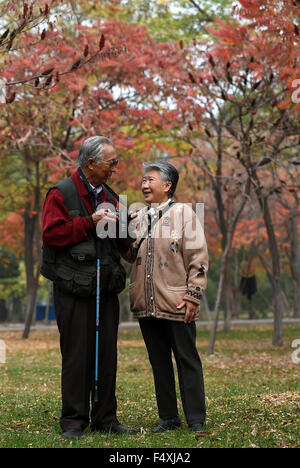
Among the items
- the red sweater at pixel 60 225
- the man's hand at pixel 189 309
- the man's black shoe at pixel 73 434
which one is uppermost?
the red sweater at pixel 60 225

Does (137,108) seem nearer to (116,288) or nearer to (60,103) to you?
(60,103)

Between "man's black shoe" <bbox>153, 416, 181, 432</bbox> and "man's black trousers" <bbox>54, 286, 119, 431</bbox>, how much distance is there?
0.35 metres

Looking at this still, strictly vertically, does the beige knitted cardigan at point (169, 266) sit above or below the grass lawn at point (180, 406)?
above

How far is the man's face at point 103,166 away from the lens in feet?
16.2

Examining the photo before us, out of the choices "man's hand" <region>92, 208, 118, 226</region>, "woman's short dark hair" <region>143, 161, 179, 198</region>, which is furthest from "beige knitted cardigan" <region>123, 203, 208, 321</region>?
"man's hand" <region>92, 208, 118, 226</region>

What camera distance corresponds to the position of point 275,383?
849 cm

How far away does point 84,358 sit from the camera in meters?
4.86

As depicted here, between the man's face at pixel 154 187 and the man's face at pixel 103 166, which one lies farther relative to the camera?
the man's face at pixel 154 187

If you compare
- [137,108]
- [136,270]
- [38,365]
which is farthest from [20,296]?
[136,270]

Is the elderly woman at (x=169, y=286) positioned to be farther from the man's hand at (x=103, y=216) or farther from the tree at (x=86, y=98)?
the tree at (x=86, y=98)

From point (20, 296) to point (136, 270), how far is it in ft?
119

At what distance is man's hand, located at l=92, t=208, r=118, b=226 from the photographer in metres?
4.79

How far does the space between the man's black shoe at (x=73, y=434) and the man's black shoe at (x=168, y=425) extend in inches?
23.7

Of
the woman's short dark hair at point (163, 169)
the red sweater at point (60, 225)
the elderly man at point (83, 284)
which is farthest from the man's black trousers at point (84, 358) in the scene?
the woman's short dark hair at point (163, 169)
